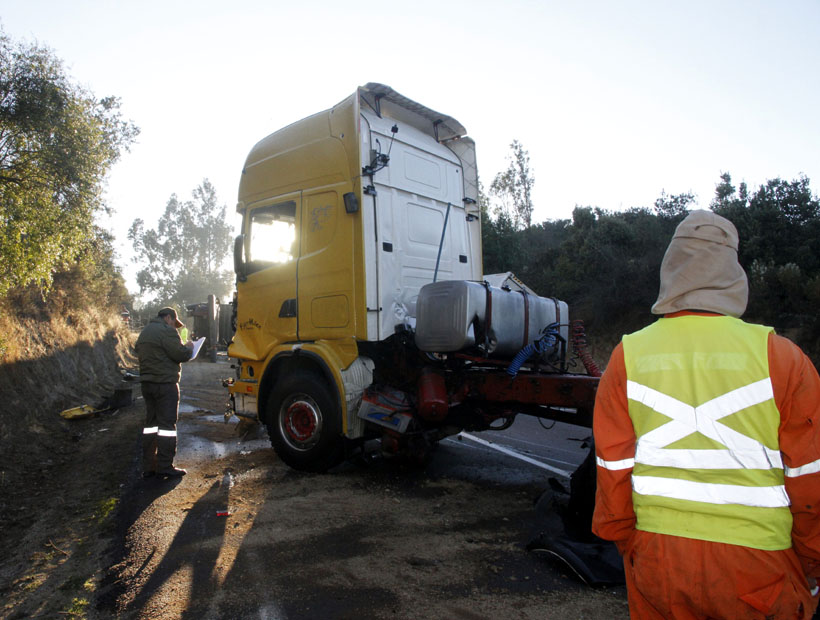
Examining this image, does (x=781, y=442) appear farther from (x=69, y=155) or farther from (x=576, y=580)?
(x=69, y=155)

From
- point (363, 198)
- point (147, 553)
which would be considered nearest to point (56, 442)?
point (147, 553)

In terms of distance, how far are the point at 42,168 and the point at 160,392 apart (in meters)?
8.76

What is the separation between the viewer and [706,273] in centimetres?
167

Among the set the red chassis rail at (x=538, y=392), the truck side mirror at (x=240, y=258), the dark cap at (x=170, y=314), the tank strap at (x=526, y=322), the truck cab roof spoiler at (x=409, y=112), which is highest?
the truck cab roof spoiler at (x=409, y=112)

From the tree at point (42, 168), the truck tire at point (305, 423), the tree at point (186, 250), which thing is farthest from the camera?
the tree at point (186, 250)

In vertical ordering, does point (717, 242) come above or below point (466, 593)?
above

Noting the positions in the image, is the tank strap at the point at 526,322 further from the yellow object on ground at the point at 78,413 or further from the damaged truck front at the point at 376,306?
the yellow object on ground at the point at 78,413

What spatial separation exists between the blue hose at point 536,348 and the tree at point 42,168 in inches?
339

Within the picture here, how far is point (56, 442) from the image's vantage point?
26.3 feet

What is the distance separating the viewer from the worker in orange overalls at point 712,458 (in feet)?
4.81

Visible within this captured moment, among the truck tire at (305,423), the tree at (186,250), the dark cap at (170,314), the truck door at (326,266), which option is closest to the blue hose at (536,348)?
the truck door at (326,266)

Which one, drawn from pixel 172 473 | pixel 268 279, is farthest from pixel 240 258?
pixel 172 473

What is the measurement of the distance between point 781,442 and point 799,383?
0.55ft

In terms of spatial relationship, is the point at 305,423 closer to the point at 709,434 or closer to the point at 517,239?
the point at 709,434
